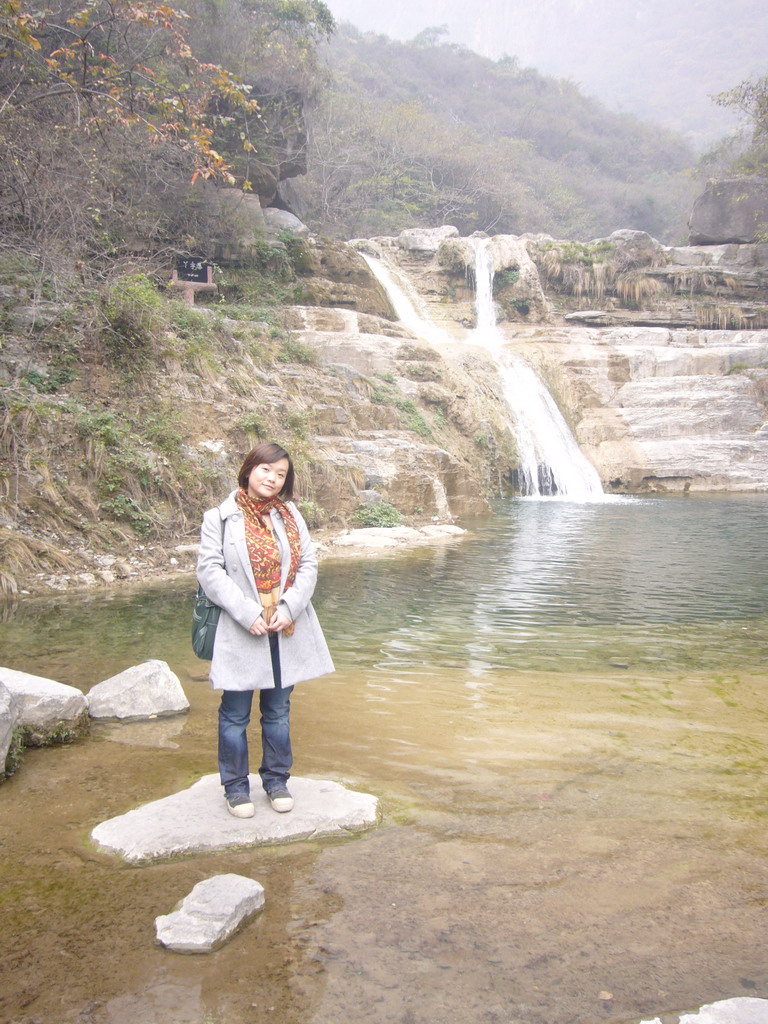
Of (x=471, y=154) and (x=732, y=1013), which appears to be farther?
(x=471, y=154)

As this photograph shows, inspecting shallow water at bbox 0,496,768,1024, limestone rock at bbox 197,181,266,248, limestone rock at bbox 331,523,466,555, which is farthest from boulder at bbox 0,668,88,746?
limestone rock at bbox 197,181,266,248

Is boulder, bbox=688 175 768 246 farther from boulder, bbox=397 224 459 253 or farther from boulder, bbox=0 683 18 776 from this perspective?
boulder, bbox=0 683 18 776

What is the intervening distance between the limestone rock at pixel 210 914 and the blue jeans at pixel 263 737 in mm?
683

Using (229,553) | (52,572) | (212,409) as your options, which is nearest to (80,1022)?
(229,553)

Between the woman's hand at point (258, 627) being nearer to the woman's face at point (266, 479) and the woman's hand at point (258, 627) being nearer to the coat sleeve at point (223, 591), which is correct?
the coat sleeve at point (223, 591)

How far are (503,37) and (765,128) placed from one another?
387 feet

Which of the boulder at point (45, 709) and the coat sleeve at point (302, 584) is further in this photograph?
the boulder at point (45, 709)

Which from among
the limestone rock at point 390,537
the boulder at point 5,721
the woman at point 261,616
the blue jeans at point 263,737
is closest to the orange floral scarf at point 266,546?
the woman at point 261,616

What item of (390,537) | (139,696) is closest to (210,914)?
(139,696)

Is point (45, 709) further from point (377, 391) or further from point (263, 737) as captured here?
point (377, 391)

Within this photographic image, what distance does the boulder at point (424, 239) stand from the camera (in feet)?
98.0

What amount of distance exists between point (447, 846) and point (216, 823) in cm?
92

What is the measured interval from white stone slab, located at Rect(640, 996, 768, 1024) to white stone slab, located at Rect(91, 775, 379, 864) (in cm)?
140

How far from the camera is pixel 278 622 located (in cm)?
318
